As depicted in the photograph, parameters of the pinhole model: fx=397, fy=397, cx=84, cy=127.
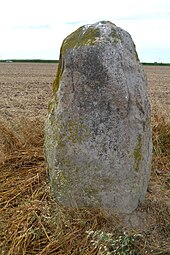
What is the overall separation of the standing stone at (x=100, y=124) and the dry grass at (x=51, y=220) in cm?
19

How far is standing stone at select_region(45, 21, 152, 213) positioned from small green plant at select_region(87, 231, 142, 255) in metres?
0.38

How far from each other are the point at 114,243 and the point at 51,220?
55cm

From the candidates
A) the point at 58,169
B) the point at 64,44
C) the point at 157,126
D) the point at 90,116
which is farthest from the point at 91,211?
the point at 157,126

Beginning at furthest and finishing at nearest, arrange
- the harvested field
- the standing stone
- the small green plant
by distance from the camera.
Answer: the standing stone → the harvested field → the small green plant

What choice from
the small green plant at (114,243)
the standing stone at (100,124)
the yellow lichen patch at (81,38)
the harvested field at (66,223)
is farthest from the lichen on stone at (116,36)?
the small green plant at (114,243)

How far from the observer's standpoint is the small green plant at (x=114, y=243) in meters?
3.02

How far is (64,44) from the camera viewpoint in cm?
367

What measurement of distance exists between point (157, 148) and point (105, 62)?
6.49ft

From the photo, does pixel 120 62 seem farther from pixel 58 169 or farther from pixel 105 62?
pixel 58 169

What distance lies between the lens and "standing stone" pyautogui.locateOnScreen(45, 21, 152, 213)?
3395 millimetres

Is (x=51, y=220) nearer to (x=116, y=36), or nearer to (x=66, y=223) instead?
(x=66, y=223)

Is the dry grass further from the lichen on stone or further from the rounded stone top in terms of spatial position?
the lichen on stone

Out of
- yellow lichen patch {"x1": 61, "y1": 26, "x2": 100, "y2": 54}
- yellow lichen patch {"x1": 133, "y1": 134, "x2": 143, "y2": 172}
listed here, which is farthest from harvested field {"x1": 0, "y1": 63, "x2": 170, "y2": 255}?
yellow lichen patch {"x1": 61, "y1": 26, "x2": 100, "y2": 54}

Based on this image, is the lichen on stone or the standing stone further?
the lichen on stone
